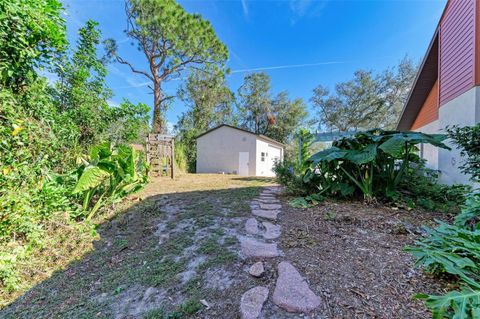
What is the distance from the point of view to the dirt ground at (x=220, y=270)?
1.44m

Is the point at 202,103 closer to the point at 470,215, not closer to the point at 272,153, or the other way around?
the point at 272,153

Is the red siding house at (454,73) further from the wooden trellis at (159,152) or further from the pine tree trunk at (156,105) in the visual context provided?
the pine tree trunk at (156,105)

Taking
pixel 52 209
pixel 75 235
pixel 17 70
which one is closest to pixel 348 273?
pixel 75 235

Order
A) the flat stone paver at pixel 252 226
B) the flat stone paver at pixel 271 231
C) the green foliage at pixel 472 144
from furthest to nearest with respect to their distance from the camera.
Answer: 1. the green foliage at pixel 472 144
2. the flat stone paver at pixel 252 226
3. the flat stone paver at pixel 271 231

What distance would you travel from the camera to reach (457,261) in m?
1.32

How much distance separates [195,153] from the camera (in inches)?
601

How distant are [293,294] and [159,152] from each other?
8.17 meters

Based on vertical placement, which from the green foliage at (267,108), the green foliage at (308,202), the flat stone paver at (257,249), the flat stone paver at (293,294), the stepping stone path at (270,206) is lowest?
the flat stone paver at (293,294)

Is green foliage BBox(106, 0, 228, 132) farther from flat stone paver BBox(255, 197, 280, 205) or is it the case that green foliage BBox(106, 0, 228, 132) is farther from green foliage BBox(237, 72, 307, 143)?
flat stone paver BBox(255, 197, 280, 205)

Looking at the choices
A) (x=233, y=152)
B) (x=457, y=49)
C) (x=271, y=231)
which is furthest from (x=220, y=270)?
(x=233, y=152)

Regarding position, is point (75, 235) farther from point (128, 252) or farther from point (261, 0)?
point (261, 0)

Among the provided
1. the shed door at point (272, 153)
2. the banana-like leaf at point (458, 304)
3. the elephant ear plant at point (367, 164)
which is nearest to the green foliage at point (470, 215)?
the elephant ear plant at point (367, 164)

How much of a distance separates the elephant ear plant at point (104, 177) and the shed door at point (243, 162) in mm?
8569

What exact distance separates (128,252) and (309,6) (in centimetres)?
990
